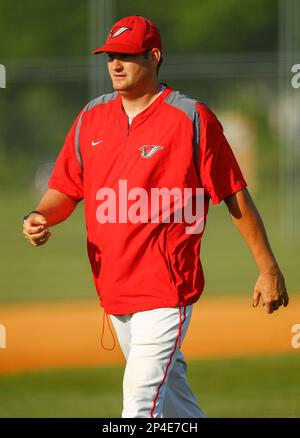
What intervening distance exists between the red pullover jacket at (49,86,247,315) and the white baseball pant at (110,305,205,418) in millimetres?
60

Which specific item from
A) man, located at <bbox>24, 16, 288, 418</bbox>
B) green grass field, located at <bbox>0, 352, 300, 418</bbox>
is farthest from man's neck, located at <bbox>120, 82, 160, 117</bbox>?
green grass field, located at <bbox>0, 352, 300, 418</bbox>

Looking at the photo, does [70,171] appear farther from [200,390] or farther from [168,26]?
[168,26]

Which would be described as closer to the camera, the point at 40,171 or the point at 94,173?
the point at 94,173

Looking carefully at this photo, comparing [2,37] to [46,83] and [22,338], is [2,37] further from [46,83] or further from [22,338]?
[22,338]

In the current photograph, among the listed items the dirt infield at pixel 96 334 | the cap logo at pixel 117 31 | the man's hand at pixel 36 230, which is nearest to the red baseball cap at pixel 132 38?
the cap logo at pixel 117 31

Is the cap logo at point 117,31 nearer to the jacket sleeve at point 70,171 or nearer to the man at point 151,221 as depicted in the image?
the man at point 151,221

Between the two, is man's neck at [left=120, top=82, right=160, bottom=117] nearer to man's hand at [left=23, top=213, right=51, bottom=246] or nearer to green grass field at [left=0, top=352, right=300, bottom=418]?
man's hand at [left=23, top=213, right=51, bottom=246]

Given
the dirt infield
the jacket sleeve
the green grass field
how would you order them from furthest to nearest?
1. the dirt infield
2. the green grass field
3. the jacket sleeve

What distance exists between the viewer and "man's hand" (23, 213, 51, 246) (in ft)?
15.7

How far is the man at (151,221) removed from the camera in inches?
188

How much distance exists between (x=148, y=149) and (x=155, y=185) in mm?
160

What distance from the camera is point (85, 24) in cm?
2061
